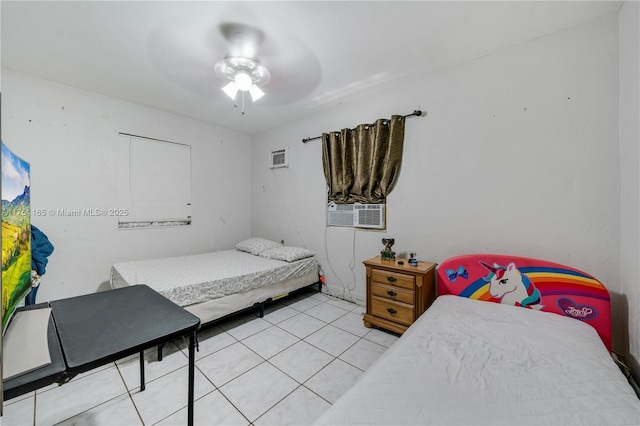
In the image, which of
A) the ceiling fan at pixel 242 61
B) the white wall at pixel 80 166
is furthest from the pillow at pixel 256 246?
the ceiling fan at pixel 242 61

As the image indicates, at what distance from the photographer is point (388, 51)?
89.8 inches

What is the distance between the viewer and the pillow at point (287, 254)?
3352 millimetres

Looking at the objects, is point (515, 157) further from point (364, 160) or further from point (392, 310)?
point (392, 310)

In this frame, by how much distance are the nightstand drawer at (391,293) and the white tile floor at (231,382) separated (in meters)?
0.39

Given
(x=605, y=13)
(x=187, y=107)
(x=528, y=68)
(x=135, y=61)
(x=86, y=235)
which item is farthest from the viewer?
(x=187, y=107)

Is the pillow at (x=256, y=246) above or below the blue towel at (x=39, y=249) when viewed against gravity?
below

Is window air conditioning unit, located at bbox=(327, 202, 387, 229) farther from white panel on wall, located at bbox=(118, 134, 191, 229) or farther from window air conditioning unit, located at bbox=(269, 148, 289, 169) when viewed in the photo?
white panel on wall, located at bbox=(118, 134, 191, 229)

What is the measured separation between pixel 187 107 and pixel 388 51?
106 inches

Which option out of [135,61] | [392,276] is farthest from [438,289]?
[135,61]

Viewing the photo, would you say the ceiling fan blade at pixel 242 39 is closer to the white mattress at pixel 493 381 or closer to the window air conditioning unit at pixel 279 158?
the window air conditioning unit at pixel 279 158

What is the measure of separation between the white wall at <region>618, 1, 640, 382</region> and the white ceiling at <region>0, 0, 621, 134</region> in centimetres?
30

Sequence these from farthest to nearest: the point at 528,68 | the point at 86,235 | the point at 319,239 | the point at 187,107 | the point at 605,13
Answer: the point at 319,239
the point at 187,107
the point at 86,235
the point at 528,68
the point at 605,13

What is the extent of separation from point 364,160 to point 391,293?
5.14 feet

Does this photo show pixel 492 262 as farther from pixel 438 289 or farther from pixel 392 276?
pixel 392 276
